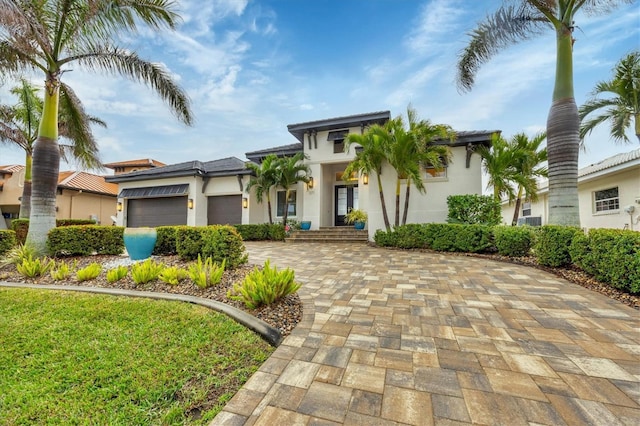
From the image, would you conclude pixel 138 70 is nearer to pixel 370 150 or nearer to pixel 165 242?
pixel 165 242

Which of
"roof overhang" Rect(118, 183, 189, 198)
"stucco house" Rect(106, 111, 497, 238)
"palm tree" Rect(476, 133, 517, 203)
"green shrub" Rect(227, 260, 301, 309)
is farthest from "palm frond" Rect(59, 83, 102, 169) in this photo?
"palm tree" Rect(476, 133, 517, 203)

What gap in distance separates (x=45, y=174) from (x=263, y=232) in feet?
26.6

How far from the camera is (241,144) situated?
20016mm

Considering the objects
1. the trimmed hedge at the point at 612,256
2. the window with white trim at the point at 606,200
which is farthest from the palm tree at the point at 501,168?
the trimmed hedge at the point at 612,256

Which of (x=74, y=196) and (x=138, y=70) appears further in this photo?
(x=74, y=196)

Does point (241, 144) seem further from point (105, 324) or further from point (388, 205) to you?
point (105, 324)

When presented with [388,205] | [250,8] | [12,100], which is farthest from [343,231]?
[12,100]

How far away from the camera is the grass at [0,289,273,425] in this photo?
5.68ft

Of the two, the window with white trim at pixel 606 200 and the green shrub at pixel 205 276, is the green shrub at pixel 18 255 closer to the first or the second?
the green shrub at pixel 205 276

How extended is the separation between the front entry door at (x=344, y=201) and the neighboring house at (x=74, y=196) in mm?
17595

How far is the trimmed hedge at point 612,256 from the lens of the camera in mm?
3672

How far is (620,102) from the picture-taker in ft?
30.3

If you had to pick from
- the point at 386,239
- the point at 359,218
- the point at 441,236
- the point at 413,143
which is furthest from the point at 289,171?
the point at 441,236

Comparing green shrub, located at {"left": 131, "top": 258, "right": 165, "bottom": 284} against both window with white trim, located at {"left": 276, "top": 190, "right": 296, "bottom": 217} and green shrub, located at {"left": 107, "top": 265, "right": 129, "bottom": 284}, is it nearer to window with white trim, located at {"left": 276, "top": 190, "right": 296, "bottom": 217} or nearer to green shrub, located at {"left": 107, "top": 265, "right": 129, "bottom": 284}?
green shrub, located at {"left": 107, "top": 265, "right": 129, "bottom": 284}
